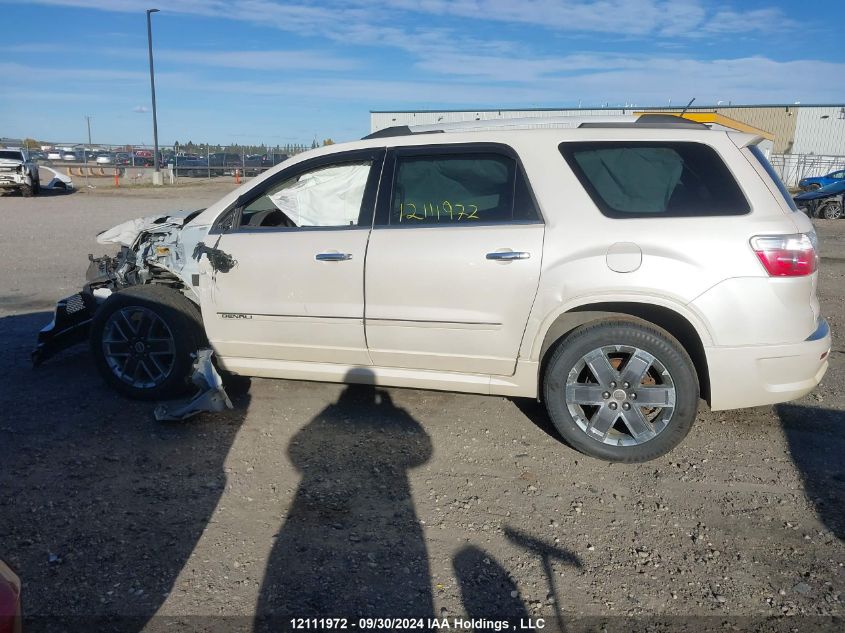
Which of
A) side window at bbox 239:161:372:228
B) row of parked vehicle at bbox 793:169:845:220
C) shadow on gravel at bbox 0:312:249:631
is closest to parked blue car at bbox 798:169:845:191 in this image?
row of parked vehicle at bbox 793:169:845:220

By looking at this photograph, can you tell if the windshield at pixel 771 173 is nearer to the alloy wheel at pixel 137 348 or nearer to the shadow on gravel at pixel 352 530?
the shadow on gravel at pixel 352 530

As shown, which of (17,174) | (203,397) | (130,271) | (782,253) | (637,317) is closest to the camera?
(782,253)

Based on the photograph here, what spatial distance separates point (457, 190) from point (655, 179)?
1177 mm

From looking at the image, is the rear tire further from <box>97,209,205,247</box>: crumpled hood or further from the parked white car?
the parked white car

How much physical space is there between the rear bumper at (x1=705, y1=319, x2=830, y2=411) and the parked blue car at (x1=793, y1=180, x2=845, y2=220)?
19996 mm

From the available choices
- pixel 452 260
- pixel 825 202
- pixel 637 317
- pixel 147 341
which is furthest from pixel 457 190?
pixel 825 202

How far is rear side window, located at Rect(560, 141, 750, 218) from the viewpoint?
389 cm

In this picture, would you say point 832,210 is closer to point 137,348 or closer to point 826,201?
point 826,201

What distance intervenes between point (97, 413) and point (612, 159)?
379 centimetres

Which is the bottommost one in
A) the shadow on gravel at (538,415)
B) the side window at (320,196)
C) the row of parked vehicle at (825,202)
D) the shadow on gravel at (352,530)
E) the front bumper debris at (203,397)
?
the shadow on gravel at (352,530)

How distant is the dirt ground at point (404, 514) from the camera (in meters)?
2.88

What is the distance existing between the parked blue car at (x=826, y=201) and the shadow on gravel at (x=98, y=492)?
21671 mm

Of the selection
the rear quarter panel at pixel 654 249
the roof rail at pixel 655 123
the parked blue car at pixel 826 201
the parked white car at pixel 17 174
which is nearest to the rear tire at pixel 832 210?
the parked blue car at pixel 826 201

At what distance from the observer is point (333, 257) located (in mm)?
4344
